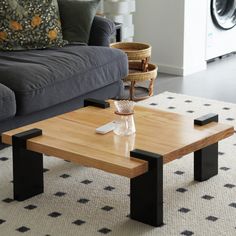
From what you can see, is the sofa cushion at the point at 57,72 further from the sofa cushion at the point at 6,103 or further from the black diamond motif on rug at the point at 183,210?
the black diamond motif on rug at the point at 183,210

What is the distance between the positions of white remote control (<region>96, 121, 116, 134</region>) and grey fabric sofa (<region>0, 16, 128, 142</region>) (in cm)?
63

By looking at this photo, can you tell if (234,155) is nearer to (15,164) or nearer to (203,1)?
(15,164)

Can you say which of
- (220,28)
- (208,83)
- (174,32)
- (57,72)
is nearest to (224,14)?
(220,28)

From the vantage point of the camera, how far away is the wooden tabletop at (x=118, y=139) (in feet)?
9.49

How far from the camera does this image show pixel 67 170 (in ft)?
11.8

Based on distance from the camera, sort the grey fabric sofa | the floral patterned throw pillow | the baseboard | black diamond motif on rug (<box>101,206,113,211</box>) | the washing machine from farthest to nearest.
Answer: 1. the washing machine
2. the baseboard
3. the floral patterned throw pillow
4. the grey fabric sofa
5. black diamond motif on rug (<box>101,206,113,211</box>)

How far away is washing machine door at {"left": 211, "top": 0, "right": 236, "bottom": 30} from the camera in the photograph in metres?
6.02

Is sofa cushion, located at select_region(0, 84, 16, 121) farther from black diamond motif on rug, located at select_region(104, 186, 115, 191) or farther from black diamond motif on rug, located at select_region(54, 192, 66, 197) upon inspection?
black diamond motif on rug, located at select_region(104, 186, 115, 191)

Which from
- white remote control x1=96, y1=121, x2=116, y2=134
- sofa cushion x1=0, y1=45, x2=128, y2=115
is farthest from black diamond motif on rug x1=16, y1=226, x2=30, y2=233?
sofa cushion x1=0, y1=45, x2=128, y2=115

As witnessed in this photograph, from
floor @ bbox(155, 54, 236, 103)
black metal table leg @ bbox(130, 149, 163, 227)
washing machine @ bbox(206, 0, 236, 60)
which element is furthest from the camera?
washing machine @ bbox(206, 0, 236, 60)

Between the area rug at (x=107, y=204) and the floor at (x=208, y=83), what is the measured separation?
51.5 inches

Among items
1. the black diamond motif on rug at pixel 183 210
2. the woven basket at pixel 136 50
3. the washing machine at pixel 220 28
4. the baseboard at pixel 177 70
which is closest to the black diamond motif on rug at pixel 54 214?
the black diamond motif on rug at pixel 183 210

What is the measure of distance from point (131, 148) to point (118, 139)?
143mm

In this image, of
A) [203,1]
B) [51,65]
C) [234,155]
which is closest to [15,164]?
[51,65]
